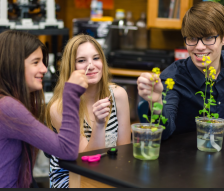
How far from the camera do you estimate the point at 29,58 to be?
119 cm

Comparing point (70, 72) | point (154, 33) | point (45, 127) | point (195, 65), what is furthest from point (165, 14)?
point (45, 127)

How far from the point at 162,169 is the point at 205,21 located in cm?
79

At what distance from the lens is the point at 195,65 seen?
1.55 meters

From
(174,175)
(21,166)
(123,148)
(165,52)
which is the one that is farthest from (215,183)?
(165,52)

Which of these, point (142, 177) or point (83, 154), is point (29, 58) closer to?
point (83, 154)

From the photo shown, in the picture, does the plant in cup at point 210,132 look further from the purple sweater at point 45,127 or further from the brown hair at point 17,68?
the brown hair at point 17,68

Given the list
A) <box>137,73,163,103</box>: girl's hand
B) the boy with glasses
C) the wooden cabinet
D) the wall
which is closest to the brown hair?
<box>137,73,163,103</box>: girl's hand

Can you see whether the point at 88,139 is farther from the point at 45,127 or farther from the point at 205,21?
the point at 205,21

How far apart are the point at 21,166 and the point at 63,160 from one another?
10.4 inches

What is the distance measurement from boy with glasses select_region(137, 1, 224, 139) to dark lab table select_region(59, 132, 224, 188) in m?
0.34

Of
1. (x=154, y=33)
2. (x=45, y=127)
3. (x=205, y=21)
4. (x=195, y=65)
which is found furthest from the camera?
(x=154, y=33)

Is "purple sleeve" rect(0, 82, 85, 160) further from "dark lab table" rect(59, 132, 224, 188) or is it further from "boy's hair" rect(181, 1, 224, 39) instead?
"boy's hair" rect(181, 1, 224, 39)

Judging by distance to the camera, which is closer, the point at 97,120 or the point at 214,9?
the point at 97,120

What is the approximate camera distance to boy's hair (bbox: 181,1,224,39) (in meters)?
1.43
